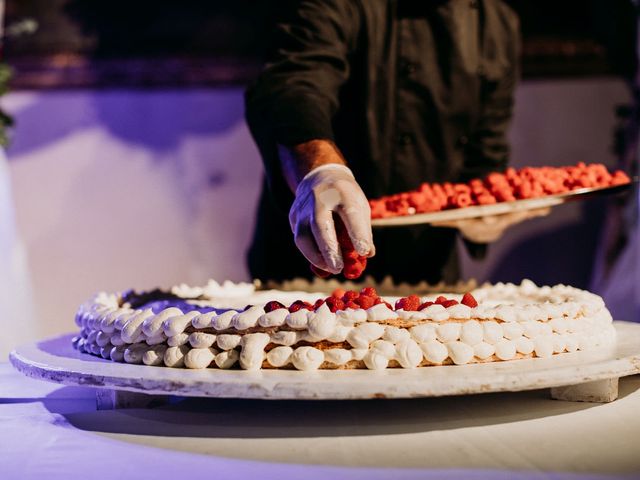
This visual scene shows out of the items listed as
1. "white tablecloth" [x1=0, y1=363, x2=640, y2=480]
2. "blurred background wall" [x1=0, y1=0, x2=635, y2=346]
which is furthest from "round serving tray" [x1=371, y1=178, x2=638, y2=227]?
"blurred background wall" [x1=0, y1=0, x2=635, y2=346]

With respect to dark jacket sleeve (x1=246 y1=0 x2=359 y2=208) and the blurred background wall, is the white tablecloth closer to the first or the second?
dark jacket sleeve (x1=246 y1=0 x2=359 y2=208)

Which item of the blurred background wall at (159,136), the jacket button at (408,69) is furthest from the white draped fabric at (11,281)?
the jacket button at (408,69)

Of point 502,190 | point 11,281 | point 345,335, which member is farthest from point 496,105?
point 11,281

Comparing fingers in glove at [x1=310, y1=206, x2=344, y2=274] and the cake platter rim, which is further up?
fingers in glove at [x1=310, y1=206, x2=344, y2=274]

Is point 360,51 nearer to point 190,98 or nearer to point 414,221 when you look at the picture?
point 414,221

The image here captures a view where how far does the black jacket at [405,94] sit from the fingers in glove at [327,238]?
0.72 meters

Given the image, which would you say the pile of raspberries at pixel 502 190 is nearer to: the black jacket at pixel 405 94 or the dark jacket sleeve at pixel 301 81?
the dark jacket sleeve at pixel 301 81

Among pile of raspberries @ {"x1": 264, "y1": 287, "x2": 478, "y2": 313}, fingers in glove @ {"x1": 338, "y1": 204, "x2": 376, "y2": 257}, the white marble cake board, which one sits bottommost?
the white marble cake board

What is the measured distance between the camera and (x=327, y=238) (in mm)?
922

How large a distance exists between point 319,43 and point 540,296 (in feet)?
2.48

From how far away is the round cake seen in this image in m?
0.80

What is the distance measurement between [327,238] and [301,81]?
68cm

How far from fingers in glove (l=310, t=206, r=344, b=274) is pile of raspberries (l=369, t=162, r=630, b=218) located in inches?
18.5

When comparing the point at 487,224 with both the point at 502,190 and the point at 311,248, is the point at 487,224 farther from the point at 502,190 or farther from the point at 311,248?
the point at 311,248
